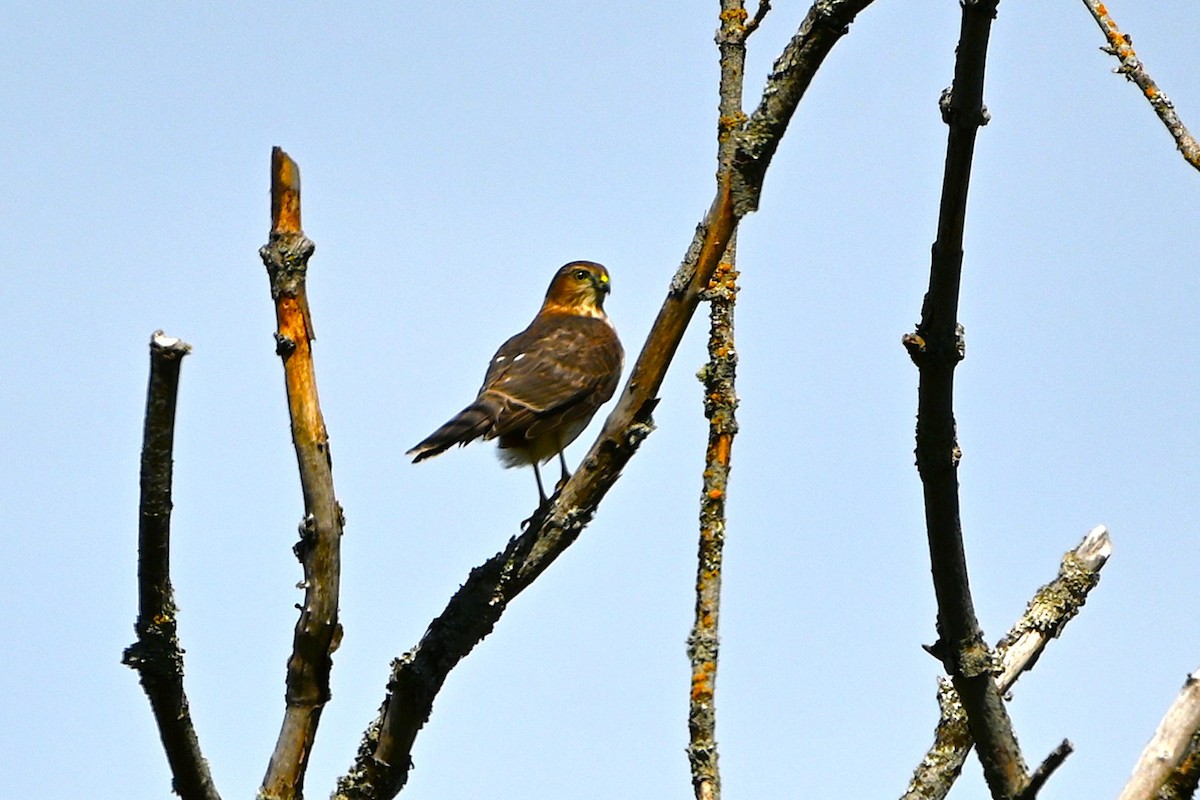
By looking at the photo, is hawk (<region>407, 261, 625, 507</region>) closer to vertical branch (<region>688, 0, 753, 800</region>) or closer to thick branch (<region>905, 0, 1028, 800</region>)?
vertical branch (<region>688, 0, 753, 800</region>)

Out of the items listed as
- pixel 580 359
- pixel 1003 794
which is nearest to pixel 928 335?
pixel 1003 794

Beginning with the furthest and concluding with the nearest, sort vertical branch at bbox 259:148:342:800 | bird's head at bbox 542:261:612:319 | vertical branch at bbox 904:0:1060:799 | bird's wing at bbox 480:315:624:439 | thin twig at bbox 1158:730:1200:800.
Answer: bird's head at bbox 542:261:612:319, bird's wing at bbox 480:315:624:439, vertical branch at bbox 259:148:342:800, thin twig at bbox 1158:730:1200:800, vertical branch at bbox 904:0:1060:799

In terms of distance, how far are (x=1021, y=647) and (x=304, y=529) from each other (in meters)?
1.77

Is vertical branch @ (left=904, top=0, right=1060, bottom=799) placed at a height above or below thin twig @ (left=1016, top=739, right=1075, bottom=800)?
above

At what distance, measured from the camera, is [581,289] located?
9742 millimetres

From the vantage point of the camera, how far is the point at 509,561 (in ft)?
12.0

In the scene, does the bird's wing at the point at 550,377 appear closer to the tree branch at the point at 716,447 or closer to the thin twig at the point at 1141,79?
the tree branch at the point at 716,447

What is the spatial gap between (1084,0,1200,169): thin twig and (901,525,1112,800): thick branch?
1029 mm

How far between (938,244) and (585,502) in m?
1.24

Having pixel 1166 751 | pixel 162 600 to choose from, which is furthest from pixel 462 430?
pixel 1166 751

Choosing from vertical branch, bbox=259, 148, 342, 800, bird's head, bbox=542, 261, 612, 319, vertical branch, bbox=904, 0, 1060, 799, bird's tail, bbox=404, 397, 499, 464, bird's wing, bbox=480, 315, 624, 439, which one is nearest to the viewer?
vertical branch, bbox=904, 0, 1060, 799

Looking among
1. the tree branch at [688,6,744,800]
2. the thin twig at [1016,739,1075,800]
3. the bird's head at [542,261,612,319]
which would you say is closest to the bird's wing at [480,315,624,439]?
the bird's head at [542,261,612,319]

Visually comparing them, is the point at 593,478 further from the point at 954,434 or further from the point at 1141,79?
the point at 1141,79

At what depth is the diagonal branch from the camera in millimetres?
3059
